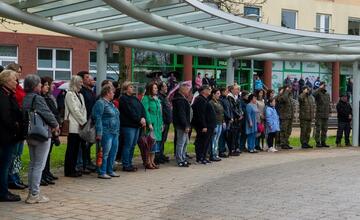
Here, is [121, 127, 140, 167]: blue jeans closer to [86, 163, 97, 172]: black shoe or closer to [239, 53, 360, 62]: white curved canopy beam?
[86, 163, 97, 172]: black shoe

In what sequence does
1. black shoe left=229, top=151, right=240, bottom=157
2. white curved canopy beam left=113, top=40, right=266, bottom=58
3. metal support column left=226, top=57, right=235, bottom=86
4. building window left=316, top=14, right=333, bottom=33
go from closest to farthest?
white curved canopy beam left=113, top=40, right=266, bottom=58 → black shoe left=229, top=151, right=240, bottom=157 → metal support column left=226, top=57, right=235, bottom=86 → building window left=316, top=14, right=333, bottom=33

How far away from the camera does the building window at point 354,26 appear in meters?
43.3


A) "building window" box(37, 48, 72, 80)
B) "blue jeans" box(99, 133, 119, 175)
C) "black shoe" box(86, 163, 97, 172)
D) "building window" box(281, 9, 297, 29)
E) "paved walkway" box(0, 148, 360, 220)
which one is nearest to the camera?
"paved walkway" box(0, 148, 360, 220)

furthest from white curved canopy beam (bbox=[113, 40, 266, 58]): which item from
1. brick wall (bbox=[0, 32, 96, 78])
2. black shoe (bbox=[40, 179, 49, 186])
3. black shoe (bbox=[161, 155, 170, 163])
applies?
brick wall (bbox=[0, 32, 96, 78])

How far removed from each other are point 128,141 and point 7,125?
141 inches

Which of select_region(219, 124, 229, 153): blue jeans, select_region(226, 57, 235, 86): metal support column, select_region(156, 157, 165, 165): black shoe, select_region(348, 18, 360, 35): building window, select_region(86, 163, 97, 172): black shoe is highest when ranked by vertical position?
select_region(348, 18, 360, 35): building window

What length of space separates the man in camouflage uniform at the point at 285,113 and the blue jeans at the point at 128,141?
6.58m

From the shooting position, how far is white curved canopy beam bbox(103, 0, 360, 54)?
434 inches

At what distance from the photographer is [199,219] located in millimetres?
7609

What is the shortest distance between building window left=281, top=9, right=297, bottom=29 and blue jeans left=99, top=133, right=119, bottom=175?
3122 centimetres

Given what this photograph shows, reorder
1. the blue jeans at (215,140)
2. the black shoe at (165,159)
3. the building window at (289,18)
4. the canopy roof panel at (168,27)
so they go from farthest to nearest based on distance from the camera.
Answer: the building window at (289,18) < the blue jeans at (215,140) < the black shoe at (165,159) < the canopy roof panel at (168,27)

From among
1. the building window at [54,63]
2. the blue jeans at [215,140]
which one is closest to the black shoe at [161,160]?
the blue jeans at [215,140]

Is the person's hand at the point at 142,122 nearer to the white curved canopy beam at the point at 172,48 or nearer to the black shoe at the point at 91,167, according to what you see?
the black shoe at the point at 91,167

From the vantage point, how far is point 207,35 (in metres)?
13.7
